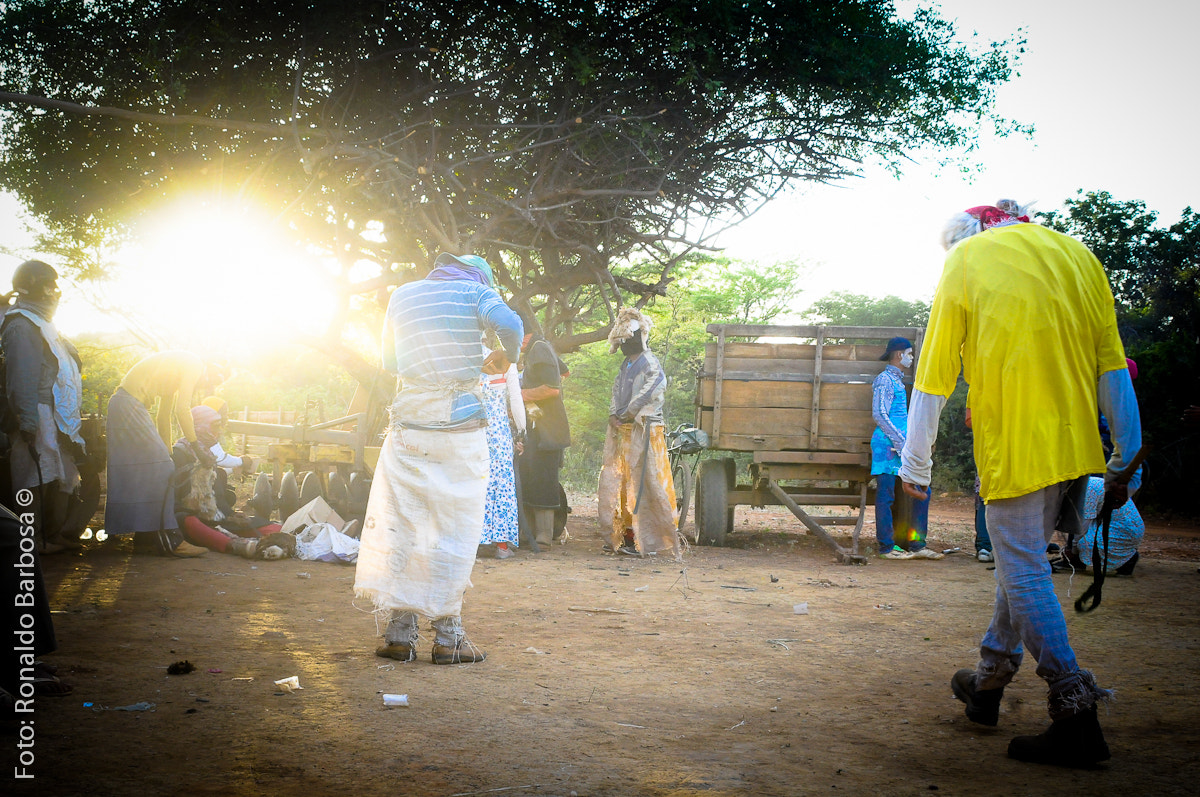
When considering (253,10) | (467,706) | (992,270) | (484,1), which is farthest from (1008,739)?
(253,10)

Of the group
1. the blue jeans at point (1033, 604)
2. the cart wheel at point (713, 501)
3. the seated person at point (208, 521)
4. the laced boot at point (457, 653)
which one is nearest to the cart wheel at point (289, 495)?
the seated person at point (208, 521)

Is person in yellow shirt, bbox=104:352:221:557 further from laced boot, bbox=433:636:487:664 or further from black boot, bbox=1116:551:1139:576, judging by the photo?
black boot, bbox=1116:551:1139:576

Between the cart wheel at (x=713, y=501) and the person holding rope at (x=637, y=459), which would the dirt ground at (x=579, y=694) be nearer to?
the person holding rope at (x=637, y=459)

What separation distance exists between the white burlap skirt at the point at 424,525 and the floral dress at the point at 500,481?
3.11m

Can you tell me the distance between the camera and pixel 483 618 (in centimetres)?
528

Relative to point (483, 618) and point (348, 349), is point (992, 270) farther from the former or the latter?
point (348, 349)

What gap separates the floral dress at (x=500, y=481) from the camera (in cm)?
734

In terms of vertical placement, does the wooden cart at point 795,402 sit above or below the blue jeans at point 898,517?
above

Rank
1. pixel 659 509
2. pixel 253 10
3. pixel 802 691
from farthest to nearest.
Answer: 1. pixel 253 10
2. pixel 659 509
3. pixel 802 691

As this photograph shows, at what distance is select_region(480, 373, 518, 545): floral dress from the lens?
7.34 metres

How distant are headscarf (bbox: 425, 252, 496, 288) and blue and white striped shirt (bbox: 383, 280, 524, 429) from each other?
12cm

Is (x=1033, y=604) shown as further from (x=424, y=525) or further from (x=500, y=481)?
(x=500, y=481)

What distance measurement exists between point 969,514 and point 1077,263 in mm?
12782

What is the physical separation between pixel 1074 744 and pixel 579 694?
185 centimetres
